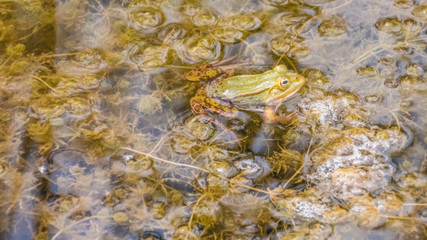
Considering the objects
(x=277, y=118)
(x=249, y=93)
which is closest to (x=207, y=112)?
(x=249, y=93)

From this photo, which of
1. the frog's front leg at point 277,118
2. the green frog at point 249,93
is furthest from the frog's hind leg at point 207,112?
the frog's front leg at point 277,118

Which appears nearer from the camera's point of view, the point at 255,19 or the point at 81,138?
the point at 81,138

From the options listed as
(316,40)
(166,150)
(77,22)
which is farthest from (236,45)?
(77,22)

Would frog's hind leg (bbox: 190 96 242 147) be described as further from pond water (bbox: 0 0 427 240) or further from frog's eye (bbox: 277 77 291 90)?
frog's eye (bbox: 277 77 291 90)

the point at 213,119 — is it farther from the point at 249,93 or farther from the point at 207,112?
the point at 249,93

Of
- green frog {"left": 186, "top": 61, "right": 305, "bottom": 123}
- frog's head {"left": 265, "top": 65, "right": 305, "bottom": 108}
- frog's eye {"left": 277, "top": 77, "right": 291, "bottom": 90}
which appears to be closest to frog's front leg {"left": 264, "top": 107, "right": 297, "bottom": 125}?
green frog {"left": 186, "top": 61, "right": 305, "bottom": 123}

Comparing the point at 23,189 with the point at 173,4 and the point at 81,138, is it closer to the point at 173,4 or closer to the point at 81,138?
the point at 81,138
